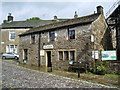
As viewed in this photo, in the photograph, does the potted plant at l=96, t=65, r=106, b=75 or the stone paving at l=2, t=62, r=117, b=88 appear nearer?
the stone paving at l=2, t=62, r=117, b=88

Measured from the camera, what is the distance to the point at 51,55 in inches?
593

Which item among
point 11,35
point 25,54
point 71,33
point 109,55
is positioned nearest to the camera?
point 109,55

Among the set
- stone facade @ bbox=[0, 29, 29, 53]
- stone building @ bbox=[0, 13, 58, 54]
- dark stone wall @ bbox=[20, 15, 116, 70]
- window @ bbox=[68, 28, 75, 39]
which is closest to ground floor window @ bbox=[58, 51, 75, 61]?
dark stone wall @ bbox=[20, 15, 116, 70]

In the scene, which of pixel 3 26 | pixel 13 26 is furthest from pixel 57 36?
pixel 3 26

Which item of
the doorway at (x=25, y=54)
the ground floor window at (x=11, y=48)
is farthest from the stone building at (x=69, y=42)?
the ground floor window at (x=11, y=48)

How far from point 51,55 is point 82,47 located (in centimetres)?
437

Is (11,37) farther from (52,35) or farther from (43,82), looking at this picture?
(43,82)

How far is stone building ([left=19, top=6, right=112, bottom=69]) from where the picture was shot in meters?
12.2

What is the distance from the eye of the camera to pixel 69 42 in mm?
13617

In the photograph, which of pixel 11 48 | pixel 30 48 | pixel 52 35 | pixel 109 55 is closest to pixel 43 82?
pixel 109 55

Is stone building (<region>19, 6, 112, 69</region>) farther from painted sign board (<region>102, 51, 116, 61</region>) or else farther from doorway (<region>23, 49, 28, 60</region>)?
painted sign board (<region>102, 51, 116, 61</region>)

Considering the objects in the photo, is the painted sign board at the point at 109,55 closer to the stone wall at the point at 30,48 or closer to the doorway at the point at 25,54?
the stone wall at the point at 30,48

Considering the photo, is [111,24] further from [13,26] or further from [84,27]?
[13,26]

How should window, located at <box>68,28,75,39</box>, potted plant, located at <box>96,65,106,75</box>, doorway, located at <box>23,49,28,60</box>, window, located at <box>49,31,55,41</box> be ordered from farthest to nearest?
1. doorway, located at <box>23,49,28,60</box>
2. window, located at <box>49,31,55,41</box>
3. window, located at <box>68,28,75,39</box>
4. potted plant, located at <box>96,65,106,75</box>
